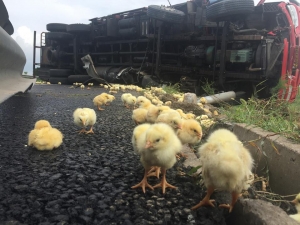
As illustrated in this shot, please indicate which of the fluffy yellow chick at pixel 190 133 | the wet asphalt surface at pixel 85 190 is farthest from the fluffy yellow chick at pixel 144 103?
the fluffy yellow chick at pixel 190 133

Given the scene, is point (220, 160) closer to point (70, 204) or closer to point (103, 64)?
point (70, 204)

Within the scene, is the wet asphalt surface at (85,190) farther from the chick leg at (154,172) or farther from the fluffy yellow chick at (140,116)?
the fluffy yellow chick at (140,116)

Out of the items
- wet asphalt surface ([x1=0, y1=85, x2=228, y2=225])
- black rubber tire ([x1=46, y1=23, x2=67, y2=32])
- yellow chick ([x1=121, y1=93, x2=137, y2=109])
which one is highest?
black rubber tire ([x1=46, y1=23, x2=67, y2=32])

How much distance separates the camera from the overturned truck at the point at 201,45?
7.84 meters

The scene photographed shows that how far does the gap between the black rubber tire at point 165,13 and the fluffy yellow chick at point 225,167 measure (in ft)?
29.9

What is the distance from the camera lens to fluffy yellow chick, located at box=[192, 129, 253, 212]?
155cm

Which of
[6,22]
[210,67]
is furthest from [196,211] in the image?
[210,67]

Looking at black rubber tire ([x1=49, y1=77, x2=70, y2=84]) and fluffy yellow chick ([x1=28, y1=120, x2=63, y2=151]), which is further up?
black rubber tire ([x1=49, y1=77, x2=70, y2=84])

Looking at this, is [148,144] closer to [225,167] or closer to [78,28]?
[225,167]

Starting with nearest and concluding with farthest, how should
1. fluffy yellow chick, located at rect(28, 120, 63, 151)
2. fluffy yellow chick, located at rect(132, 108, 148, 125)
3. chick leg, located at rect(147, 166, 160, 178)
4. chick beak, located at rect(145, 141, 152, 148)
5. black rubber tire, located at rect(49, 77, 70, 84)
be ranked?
chick beak, located at rect(145, 141, 152, 148) < chick leg, located at rect(147, 166, 160, 178) < fluffy yellow chick, located at rect(28, 120, 63, 151) < fluffy yellow chick, located at rect(132, 108, 148, 125) < black rubber tire, located at rect(49, 77, 70, 84)

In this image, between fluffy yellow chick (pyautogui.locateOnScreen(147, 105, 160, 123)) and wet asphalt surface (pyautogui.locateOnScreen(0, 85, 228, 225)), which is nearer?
wet asphalt surface (pyautogui.locateOnScreen(0, 85, 228, 225))

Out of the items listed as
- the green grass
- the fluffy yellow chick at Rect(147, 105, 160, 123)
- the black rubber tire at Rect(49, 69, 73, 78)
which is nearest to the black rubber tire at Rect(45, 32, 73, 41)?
the black rubber tire at Rect(49, 69, 73, 78)

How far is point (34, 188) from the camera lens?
1.77 metres

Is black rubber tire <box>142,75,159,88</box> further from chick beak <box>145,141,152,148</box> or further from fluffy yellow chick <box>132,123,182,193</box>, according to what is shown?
chick beak <box>145,141,152,148</box>
